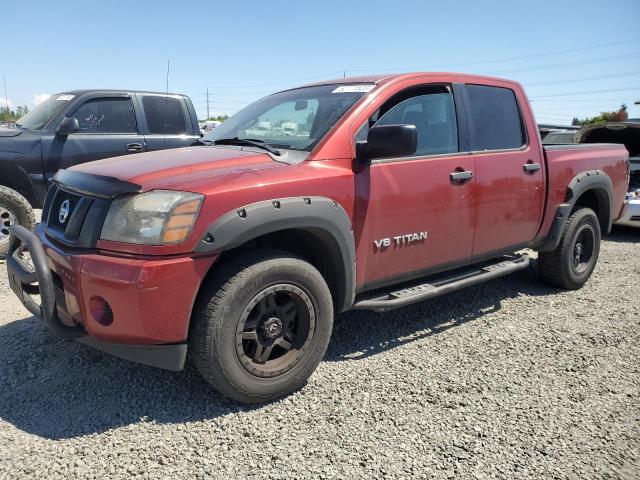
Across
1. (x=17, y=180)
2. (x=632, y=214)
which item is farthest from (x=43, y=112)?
(x=632, y=214)

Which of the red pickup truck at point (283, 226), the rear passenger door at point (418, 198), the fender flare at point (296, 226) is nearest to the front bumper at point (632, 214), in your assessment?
the red pickup truck at point (283, 226)

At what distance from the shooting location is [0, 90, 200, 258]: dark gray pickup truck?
5664 millimetres

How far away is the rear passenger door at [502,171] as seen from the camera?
12.1 ft

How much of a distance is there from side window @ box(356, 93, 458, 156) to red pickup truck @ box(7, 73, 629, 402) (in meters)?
0.01

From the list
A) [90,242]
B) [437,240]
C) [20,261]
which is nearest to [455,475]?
[437,240]

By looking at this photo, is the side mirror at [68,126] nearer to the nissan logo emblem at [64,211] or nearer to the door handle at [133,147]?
the door handle at [133,147]

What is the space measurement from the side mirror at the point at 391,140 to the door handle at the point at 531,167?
163cm

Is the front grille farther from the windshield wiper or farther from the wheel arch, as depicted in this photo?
the wheel arch

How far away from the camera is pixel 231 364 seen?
2520 mm

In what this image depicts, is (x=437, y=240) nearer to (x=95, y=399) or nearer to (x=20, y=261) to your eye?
(x=95, y=399)

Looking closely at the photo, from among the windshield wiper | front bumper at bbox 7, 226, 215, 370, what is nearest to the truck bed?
the windshield wiper

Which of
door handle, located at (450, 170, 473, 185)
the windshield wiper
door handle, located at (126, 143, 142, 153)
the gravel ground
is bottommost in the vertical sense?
the gravel ground

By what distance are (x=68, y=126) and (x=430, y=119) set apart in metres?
4.36

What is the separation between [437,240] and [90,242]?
2.18 meters
